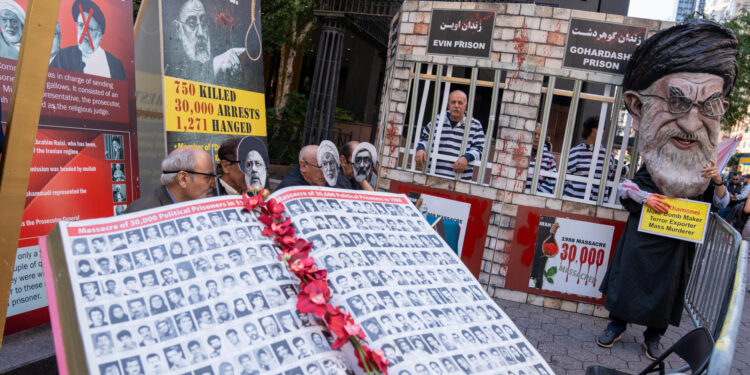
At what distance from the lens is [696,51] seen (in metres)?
4.16

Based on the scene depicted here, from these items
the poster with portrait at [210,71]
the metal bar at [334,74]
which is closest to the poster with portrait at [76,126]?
the poster with portrait at [210,71]

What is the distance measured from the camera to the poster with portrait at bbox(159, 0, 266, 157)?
3641 millimetres

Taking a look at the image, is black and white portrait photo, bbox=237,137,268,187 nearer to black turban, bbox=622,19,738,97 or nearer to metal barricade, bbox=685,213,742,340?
metal barricade, bbox=685,213,742,340

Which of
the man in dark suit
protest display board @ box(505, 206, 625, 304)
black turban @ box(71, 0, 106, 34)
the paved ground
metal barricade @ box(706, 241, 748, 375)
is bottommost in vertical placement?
the paved ground

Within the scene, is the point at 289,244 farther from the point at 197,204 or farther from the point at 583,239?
the point at 583,239

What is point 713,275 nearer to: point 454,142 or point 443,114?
point 454,142

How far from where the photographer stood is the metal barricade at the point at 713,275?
140 inches

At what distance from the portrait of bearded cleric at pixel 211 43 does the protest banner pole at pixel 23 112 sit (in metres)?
1.31

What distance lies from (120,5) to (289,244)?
2648mm

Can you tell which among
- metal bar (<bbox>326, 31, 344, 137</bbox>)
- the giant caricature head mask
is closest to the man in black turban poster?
the giant caricature head mask

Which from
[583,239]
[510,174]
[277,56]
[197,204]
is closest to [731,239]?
[583,239]

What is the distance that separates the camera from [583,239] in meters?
5.16

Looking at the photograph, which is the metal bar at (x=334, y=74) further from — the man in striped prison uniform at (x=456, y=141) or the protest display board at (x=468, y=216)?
the protest display board at (x=468, y=216)

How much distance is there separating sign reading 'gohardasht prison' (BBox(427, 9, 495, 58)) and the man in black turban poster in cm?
154
